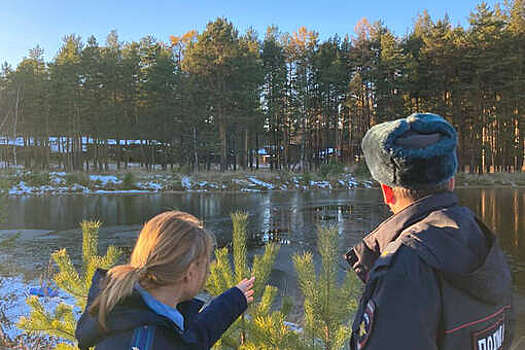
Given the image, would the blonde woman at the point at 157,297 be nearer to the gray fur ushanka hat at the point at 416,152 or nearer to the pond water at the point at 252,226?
the gray fur ushanka hat at the point at 416,152

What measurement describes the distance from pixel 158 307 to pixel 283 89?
1782 inches

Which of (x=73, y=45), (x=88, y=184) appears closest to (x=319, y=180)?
(x=88, y=184)

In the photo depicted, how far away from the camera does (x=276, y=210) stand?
1802cm

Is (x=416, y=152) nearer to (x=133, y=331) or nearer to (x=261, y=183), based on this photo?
(x=133, y=331)

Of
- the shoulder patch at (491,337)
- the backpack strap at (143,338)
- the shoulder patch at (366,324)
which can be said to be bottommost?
the backpack strap at (143,338)

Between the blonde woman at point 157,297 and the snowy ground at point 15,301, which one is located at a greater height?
the blonde woman at point 157,297

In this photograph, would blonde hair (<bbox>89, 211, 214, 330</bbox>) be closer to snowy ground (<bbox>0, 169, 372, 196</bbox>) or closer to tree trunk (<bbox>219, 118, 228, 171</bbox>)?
snowy ground (<bbox>0, 169, 372, 196</bbox>)

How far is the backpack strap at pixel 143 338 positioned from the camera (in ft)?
4.53

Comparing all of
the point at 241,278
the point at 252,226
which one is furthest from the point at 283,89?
the point at 241,278

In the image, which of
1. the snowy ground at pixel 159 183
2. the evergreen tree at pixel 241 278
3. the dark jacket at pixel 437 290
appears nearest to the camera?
the dark jacket at pixel 437 290

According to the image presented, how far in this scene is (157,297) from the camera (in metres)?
1.52

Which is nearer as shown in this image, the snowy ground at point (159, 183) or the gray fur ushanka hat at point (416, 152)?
the gray fur ushanka hat at point (416, 152)

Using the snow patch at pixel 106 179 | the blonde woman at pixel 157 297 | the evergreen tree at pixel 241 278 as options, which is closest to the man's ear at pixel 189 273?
the blonde woman at pixel 157 297

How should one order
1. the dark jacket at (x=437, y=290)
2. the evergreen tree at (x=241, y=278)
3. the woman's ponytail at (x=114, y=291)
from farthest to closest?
the evergreen tree at (x=241, y=278) → the woman's ponytail at (x=114, y=291) → the dark jacket at (x=437, y=290)
